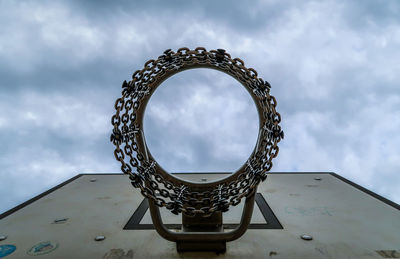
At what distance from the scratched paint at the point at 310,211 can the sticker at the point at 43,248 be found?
1.89m

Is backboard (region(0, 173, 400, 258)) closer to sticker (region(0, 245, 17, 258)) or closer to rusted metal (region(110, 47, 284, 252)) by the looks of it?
sticker (region(0, 245, 17, 258))

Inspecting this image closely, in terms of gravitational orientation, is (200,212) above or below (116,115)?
below

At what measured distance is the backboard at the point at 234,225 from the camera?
1569mm

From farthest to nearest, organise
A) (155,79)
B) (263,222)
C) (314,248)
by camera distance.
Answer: (263,222), (155,79), (314,248)

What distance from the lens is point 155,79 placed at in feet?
5.71

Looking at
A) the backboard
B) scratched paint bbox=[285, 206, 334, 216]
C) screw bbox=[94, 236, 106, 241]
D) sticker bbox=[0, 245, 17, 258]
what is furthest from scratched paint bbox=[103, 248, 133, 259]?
scratched paint bbox=[285, 206, 334, 216]

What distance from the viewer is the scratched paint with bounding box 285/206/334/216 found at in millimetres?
2026

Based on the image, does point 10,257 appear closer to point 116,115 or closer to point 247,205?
point 116,115

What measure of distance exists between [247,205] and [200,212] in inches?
15.3

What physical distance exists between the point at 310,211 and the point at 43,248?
7.06 ft

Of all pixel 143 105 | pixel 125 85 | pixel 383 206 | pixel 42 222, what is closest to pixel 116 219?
pixel 42 222

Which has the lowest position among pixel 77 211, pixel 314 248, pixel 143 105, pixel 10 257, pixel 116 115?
pixel 314 248

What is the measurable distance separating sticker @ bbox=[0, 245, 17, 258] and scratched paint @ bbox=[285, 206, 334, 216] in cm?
216

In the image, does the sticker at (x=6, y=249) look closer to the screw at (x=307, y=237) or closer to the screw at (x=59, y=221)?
the screw at (x=59, y=221)
